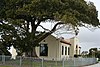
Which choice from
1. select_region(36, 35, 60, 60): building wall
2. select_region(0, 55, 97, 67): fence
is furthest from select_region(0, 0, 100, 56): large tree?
select_region(36, 35, 60, 60): building wall

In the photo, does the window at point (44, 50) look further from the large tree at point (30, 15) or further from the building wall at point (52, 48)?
the large tree at point (30, 15)

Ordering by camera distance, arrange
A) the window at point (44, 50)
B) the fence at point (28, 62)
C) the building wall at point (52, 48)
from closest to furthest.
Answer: the fence at point (28, 62) < the building wall at point (52, 48) < the window at point (44, 50)

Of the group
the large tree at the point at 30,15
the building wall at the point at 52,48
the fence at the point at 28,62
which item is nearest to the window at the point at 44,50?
the building wall at the point at 52,48

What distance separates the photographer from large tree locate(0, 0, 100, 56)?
33.1 metres

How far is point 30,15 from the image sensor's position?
36219mm

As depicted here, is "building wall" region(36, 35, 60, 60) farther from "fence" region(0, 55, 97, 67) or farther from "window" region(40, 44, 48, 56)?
"fence" region(0, 55, 97, 67)

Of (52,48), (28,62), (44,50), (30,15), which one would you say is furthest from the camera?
(44,50)

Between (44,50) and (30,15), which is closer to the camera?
(30,15)

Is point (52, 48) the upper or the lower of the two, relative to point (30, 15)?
lower

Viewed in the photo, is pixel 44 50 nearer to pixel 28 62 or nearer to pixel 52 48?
pixel 52 48

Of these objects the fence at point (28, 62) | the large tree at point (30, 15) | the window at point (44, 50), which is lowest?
the fence at point (28, 62)

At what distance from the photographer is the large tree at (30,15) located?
108 ft

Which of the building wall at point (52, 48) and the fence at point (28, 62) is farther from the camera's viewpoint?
the building wall at point (52, 48)

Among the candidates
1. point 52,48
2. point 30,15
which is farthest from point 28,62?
point 52,48
